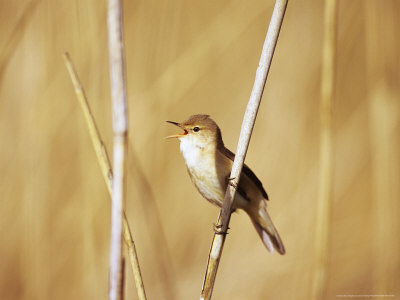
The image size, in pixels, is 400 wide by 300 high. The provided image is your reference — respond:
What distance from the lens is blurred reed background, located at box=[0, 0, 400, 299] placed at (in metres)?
2.21

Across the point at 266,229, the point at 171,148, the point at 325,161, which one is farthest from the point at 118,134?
the point at 171,148

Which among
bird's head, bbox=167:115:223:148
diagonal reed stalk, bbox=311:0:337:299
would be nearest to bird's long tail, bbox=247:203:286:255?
bird's head, bbox=167:115:223:148

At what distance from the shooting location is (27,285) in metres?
2.47

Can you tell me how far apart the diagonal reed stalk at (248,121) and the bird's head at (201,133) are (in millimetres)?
924

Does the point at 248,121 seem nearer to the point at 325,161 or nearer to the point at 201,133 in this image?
the point at 325,161

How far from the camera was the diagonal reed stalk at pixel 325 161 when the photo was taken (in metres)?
1.60

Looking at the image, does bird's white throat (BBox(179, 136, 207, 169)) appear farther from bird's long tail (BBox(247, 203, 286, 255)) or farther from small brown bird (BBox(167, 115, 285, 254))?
bird's long tail (BBox(247, 203, 286, 255))

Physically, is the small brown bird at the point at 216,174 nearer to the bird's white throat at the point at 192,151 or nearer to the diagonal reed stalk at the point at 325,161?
the bird's white throat at the point at 192,151

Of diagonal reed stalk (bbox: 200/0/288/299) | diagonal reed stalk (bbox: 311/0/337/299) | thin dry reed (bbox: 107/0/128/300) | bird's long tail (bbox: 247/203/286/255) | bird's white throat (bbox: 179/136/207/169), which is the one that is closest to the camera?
thin dry reed (bbox: 107/0/128/300)

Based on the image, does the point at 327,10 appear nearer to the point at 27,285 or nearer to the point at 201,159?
the point at 201,159

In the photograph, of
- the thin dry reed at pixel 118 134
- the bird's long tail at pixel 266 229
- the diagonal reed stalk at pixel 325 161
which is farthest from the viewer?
the bird's long tail at pixel 266 229

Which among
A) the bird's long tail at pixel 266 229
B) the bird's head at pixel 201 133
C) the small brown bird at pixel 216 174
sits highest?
the bird's head at pixel 201 133

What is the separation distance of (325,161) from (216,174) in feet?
2.34

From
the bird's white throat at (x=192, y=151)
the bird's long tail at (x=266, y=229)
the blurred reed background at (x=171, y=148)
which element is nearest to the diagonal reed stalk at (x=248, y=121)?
the blurred reed background at (x=171, y=148)
